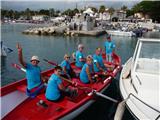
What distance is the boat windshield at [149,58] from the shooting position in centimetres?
894

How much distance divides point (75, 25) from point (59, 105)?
169 ft

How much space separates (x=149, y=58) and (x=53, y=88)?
3827 millimetres

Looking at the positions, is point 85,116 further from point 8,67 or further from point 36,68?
point 8,67

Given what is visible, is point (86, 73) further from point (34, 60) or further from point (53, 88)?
point (34, 60)

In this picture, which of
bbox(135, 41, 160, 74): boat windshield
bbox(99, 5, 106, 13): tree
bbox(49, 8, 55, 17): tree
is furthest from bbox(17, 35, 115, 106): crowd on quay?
bbox(49, 8, 55, 17): tree

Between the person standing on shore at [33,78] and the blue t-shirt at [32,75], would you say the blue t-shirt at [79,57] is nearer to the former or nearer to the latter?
the person standing on shore at [33,78]

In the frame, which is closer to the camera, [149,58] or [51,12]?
[149,58]

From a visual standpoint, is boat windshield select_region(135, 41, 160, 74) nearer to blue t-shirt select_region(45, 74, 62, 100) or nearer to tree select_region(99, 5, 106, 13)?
blue t-shirt select_region(45, 74, 62, 100)

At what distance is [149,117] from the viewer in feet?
22.1

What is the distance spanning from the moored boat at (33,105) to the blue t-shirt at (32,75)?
0.47 metres

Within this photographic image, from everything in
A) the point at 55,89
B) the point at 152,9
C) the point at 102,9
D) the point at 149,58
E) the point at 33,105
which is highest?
the point at 102,9

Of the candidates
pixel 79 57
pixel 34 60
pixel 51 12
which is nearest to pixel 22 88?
pixel 34 60

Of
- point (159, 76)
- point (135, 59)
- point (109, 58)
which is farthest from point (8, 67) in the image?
point (159, 76)

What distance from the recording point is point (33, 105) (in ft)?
29.3
